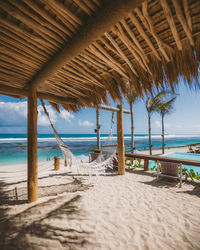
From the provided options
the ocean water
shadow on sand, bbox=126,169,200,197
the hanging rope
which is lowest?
the ocean water

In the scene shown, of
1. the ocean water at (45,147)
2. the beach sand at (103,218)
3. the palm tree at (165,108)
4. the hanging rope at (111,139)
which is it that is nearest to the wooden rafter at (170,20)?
the beach sand at (103,218)

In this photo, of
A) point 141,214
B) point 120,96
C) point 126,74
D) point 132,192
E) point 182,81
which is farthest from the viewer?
point 132,192

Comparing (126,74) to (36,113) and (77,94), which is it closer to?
(77,94)

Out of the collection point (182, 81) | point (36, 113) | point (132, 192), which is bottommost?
point (132, 192)

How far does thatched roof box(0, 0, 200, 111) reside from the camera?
0.85m

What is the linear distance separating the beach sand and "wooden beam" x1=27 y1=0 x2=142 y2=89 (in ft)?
5.82

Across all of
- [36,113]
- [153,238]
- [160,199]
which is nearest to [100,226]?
[153,238]

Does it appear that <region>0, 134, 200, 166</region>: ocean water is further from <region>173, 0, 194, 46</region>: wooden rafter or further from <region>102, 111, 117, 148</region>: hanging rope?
<region>173, 0, 194, 46</region>: wooden rafter

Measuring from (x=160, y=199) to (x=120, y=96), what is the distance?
180 cm

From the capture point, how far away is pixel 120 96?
206cm

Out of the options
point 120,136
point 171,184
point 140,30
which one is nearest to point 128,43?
point 140,30

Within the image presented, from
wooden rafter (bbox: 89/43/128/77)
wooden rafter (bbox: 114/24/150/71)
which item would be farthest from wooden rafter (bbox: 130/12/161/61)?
wooden rafter (bbox: 89/43/128/77)

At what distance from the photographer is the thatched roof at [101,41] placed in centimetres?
85

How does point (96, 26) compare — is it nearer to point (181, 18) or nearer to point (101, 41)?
point (101, 41)
